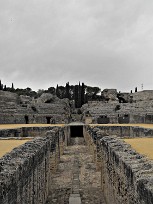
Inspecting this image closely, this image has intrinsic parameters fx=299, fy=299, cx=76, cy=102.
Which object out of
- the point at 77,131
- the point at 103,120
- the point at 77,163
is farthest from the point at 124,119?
the point at 77,163

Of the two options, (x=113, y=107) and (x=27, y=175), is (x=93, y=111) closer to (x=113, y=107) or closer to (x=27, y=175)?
(x=113, y=107)

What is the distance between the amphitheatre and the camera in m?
5.18

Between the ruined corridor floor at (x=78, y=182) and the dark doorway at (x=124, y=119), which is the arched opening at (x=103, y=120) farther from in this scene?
the ruined corridor floor at (x=78, y=182)

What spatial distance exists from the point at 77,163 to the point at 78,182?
4.04 metres

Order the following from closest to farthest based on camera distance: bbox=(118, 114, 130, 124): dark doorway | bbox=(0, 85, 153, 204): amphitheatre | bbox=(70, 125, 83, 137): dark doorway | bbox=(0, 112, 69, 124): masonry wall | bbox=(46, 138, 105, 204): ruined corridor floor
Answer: bbox=(0, 85, 153, 204): amphitheatre
bbox=(46, 138, 105, 204): ruined corridor floor
bbox=(0, 112, 69, 124): masonry wall
bbox=(118, 114, 130, 124): dark doorway
bbox=(70, 125, 83, 137): dark doorway

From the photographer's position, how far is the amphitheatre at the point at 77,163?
5178mm

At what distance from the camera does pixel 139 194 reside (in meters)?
4.41

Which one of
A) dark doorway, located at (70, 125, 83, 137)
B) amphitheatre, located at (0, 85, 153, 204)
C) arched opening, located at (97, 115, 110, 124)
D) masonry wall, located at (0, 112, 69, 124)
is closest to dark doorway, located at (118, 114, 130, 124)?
amphitheatre, located at (0, 85, 153, 204)

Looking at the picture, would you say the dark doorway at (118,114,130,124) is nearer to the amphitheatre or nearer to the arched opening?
the amphitheatre

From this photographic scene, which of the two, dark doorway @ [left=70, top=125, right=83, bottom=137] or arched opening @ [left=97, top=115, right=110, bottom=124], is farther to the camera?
dark doorway @ [left=70, top=125, right=83, bottom=137]

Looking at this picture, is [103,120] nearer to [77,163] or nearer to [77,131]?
[77,131]

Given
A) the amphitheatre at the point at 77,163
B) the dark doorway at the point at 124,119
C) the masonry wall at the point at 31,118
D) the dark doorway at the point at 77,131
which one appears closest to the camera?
the amphitheatre at the point at 77,163

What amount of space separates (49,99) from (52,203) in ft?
114

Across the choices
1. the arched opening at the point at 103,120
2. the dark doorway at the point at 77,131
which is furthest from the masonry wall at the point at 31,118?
the arched opening at the point at 103,120
